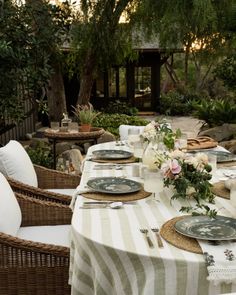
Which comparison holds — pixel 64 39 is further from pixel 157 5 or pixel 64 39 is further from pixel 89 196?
pixel 89 196

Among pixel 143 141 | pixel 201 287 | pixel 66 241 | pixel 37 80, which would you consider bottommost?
pixel 66 241

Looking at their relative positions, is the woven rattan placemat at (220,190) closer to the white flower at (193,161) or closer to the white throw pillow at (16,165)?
the white flower at (193,161)

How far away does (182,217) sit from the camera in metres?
2.12

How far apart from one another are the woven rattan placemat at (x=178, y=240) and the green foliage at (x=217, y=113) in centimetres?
707

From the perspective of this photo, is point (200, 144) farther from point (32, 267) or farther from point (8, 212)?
point (32, 267)

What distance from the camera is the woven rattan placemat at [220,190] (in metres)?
2.53

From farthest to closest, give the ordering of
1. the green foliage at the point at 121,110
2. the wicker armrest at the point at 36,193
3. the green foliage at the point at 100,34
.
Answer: the green foliage at the point at 121,110 < the green foliage at the point at 100,34 < the wicker armrest at the point at 36,193

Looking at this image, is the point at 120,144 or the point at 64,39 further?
the point at 64,39

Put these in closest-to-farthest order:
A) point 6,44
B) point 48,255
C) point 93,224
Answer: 1. point 93,224
2. point 48,255
3. point 6,44

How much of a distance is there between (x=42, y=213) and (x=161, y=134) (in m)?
1.07

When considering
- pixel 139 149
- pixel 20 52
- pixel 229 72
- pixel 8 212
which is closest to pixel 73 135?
pixel 20 52

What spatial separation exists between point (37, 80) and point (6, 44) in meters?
0.68

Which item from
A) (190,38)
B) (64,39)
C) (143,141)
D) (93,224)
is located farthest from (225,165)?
(190,38)

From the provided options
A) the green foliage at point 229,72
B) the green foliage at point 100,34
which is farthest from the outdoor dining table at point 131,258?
the green foliage at point 229,72
